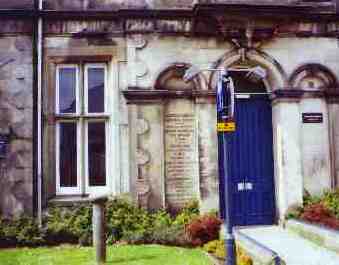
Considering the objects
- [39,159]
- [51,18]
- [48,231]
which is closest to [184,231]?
[48,231]

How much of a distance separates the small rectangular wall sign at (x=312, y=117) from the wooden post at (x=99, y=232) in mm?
5567

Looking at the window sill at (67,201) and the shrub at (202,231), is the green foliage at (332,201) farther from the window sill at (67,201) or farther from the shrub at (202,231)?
the window sill at (67,201)

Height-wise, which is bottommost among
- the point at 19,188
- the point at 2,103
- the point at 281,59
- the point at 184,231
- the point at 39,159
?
the point at 184,231

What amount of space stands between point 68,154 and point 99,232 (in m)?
3.29

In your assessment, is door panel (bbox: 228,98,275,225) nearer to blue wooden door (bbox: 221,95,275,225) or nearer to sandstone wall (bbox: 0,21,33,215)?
blue wooden door (bbox: 221,95,275,225)

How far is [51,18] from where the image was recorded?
11.0 m

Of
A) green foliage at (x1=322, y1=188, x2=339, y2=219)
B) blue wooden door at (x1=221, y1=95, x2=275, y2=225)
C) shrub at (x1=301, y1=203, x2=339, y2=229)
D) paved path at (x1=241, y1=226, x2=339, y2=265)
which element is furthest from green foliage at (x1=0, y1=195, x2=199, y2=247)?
green foliage at (x1=322, y1=188, x2=339, y2=219)

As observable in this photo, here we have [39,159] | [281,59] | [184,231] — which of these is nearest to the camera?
[184,231]

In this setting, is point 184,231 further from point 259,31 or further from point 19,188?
point 259,31

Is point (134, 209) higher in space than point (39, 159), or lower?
lower

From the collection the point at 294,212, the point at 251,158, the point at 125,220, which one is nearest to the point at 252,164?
the point at 251,158

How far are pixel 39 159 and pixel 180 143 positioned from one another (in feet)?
10.7

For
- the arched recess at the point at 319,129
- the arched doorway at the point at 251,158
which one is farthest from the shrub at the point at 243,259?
the arched recess at the point at 319,129

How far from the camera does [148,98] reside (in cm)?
1091
